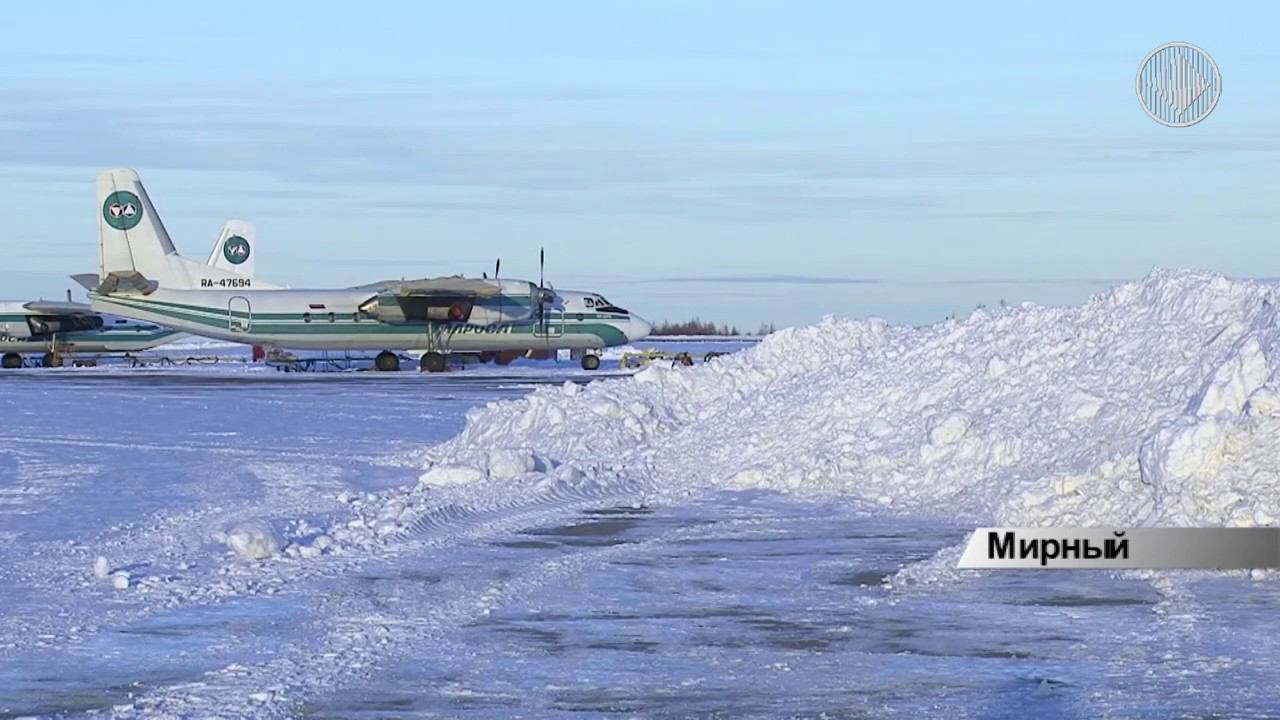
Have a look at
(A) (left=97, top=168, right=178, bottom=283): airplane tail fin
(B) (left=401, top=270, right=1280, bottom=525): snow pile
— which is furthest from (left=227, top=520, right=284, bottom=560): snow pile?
(A) (left=97, top=168, right=178, bottom=283): airplane tail fin

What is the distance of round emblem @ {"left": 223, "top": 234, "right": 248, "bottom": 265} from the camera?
79.8m

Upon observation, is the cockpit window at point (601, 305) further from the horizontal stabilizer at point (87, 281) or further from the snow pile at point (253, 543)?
the snow pile at point (253, 543)

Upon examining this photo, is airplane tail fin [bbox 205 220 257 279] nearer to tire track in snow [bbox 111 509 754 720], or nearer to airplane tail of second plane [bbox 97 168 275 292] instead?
airplane tail of second plane [bbox 97 168 275 292]

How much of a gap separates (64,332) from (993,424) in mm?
58856

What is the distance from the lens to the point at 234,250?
262 ft

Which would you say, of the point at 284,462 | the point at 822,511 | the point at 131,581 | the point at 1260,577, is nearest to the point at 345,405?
the point at 284,462

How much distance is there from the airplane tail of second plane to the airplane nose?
14912mm

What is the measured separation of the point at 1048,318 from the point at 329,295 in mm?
43527

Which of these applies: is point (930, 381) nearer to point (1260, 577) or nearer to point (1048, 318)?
point (1048, 318)

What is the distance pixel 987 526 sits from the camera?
15.0 m

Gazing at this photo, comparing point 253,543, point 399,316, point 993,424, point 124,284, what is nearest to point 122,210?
point 124,284

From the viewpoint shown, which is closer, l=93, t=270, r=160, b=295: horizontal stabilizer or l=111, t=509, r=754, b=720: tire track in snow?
l=111, t=509, r=754, b=720: tire track in snow

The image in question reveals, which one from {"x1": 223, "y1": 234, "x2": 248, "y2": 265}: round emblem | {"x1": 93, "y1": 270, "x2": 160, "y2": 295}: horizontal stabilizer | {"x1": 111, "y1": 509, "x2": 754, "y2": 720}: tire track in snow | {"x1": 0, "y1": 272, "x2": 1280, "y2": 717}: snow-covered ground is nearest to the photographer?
{"x1": 111, "y1": 509, "x2": 754, "y2": 720}: tire track in snow

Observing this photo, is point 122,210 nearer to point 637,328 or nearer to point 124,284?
point 124,284
